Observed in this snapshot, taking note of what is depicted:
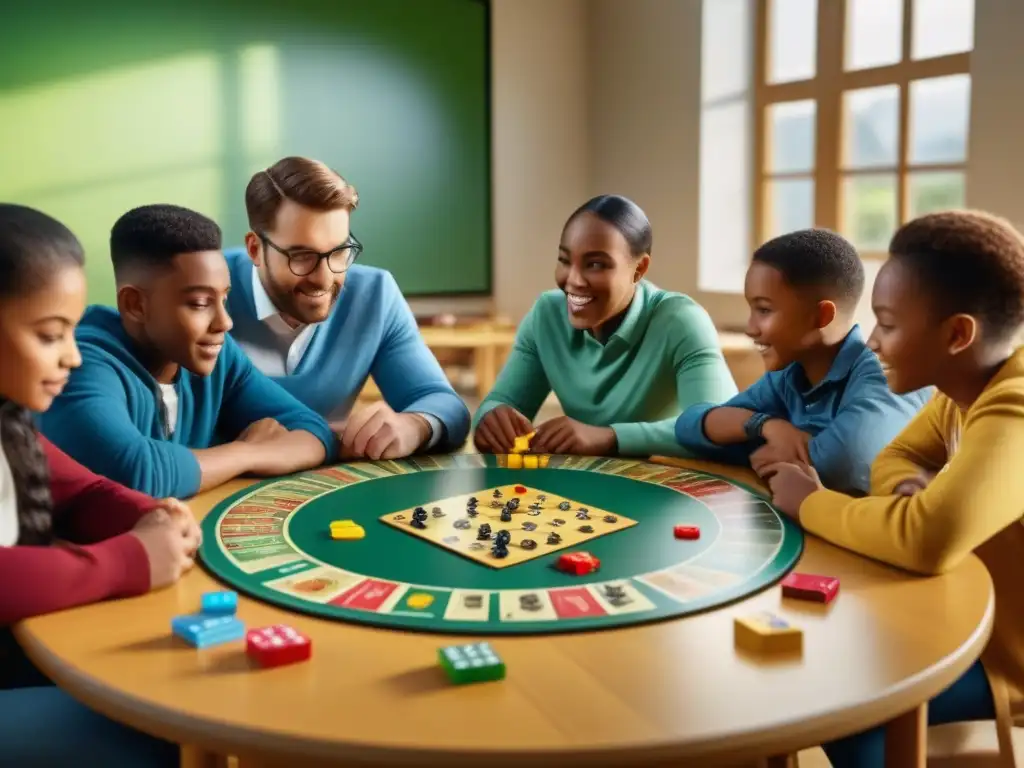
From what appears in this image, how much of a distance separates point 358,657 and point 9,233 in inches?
26.3

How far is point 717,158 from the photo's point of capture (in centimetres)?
621

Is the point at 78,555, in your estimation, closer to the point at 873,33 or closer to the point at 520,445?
the point at 520,445

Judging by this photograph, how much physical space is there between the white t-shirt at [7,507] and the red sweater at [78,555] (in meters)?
0.08

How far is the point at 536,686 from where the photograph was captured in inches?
40.3

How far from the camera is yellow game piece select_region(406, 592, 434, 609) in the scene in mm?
1217

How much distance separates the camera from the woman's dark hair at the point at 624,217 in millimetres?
Answer: 2320

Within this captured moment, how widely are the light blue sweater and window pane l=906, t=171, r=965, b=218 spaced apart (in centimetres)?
357

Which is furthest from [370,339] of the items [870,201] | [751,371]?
[870,201]

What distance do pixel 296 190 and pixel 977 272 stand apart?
134 centimetres

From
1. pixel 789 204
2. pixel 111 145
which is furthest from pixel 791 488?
pixel 111 145

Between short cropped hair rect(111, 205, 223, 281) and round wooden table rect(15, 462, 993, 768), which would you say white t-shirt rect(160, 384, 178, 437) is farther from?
round wooden table rect(15, 462, 993, 768)

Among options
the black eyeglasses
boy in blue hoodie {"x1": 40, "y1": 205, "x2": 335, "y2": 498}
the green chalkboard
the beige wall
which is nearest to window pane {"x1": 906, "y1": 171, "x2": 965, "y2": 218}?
the beige wall

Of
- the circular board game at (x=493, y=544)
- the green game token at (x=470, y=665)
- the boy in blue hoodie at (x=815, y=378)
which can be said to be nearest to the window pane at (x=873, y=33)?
the boy in blue hoodie at (x=815, y=378)

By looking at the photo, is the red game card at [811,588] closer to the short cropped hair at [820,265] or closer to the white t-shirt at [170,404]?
the short cropped hair at [820,265]
